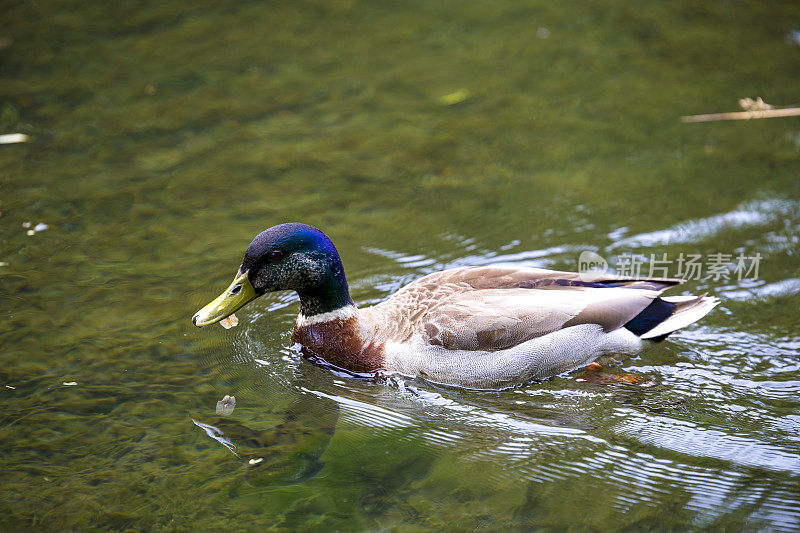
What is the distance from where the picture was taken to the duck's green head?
5.49 metres

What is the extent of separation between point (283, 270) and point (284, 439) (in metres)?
1.16

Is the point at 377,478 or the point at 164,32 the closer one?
the point at 377,478

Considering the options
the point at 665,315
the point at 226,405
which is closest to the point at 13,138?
the point at 226,405

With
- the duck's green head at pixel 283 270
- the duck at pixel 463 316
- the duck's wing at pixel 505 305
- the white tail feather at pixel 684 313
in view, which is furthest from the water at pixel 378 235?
the duck's green head at pixel 283 270

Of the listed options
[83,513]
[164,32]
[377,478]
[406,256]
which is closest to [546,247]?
[406,256]

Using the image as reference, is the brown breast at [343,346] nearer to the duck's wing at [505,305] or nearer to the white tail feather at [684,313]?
the duck's wing at [505,305]

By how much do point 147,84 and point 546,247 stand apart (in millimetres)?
5259

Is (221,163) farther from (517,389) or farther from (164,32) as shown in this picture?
(517,389)

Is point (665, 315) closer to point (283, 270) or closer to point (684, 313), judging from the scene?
point (684, 313)

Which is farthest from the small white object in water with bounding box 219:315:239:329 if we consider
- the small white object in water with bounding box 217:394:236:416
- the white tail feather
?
the white tail feather

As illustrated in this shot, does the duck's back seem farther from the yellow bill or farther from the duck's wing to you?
the yellow bill

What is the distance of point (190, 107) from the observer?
361 inches

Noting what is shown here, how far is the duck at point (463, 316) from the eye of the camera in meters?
5.45

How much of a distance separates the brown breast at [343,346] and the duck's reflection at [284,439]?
1.23ft
